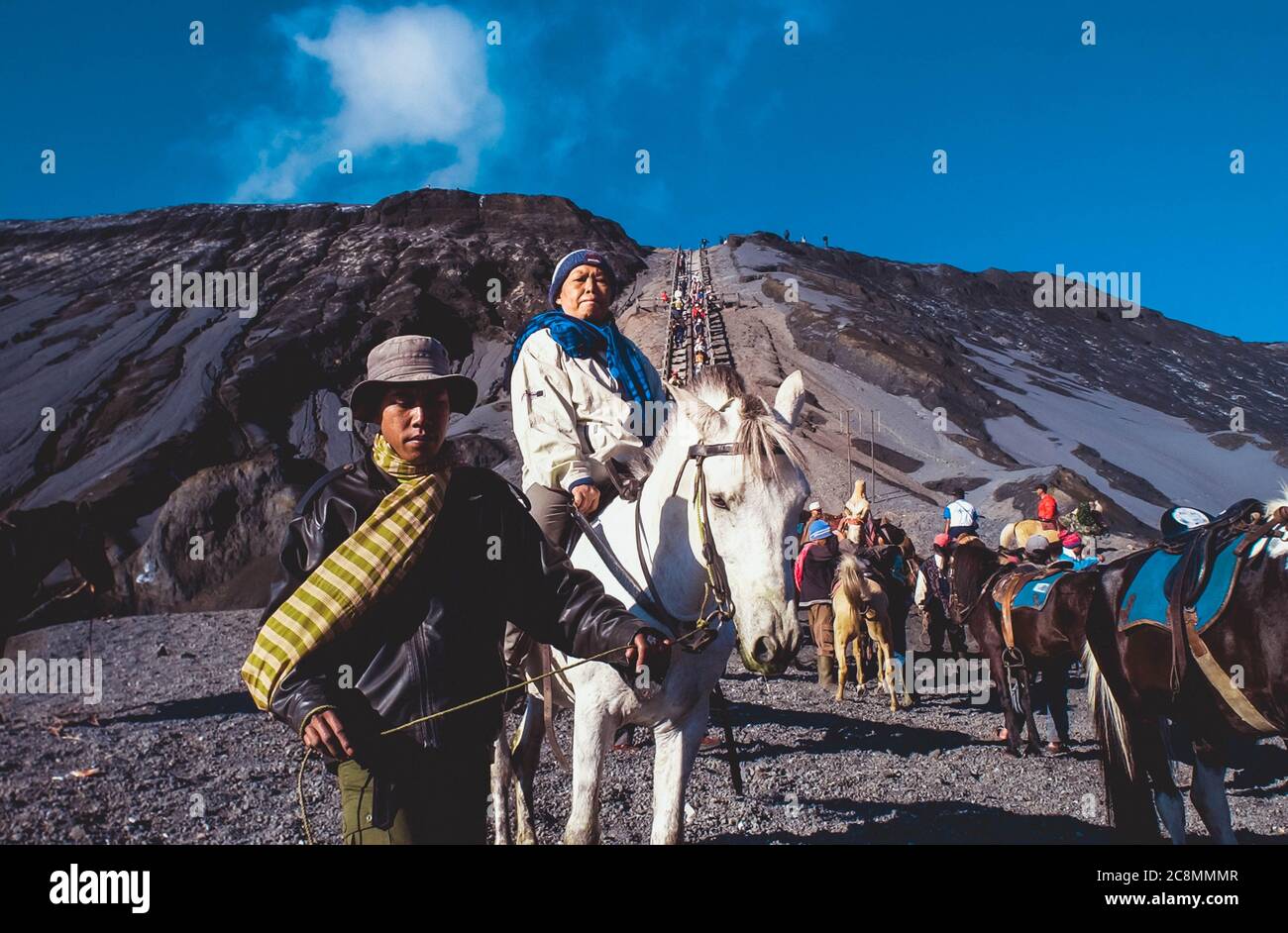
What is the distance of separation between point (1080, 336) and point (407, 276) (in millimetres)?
68771

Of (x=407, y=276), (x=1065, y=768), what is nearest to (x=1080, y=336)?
(x=407, y=276)

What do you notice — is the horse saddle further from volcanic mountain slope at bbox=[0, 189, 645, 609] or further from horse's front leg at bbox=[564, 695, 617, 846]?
volcanic mountain slope at bbox=[0, 189, 645, 609]

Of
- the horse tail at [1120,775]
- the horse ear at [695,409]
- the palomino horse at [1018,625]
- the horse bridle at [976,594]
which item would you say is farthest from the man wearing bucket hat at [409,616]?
the horse bridle at [976,594]

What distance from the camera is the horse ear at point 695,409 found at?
328 centimetres

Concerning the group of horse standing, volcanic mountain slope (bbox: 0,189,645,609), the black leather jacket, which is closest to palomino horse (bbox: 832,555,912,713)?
the group of horse standing

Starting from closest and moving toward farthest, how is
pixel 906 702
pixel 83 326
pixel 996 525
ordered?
pixel 906 702 < pixel 996 525 < pixel 83 326

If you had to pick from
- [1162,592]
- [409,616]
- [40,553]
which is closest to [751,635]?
[409,616]

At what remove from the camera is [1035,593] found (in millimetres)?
7059

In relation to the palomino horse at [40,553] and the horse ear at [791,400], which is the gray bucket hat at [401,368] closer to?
the horse ear at [791,400]

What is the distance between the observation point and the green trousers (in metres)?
2.13

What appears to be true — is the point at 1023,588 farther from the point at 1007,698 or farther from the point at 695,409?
the point at 695,409
